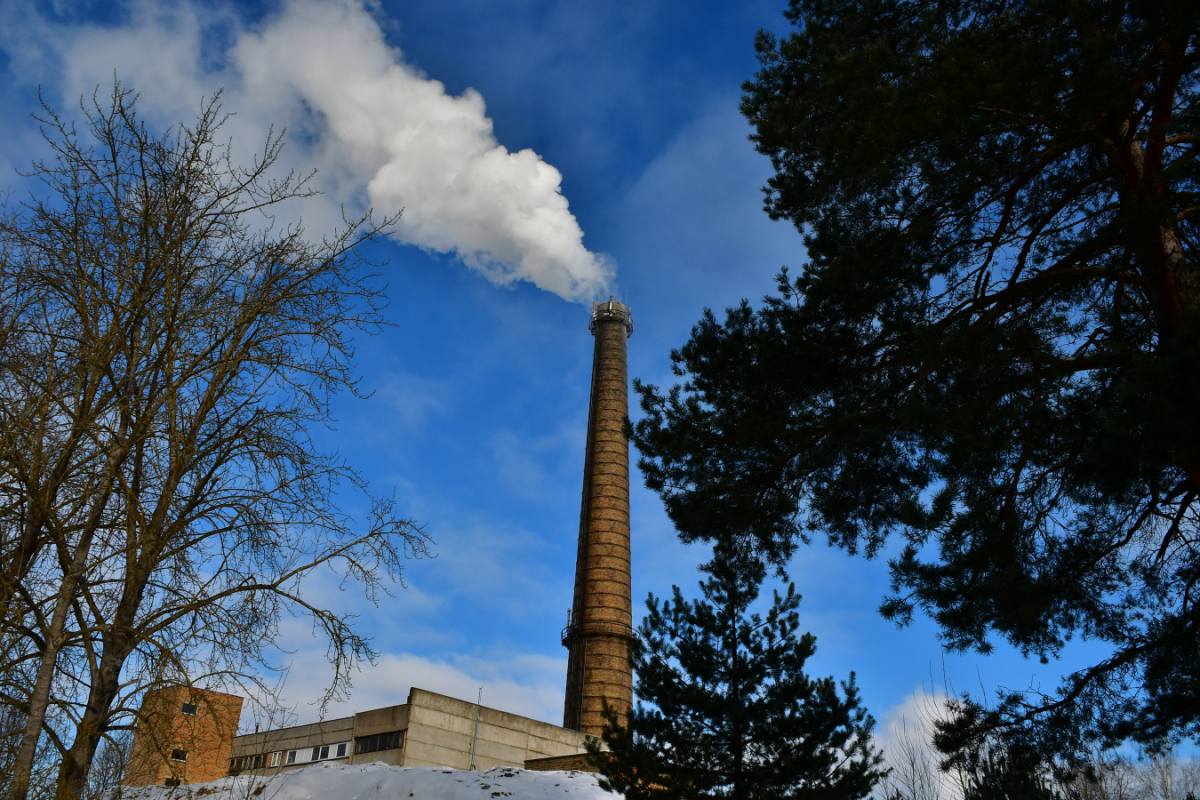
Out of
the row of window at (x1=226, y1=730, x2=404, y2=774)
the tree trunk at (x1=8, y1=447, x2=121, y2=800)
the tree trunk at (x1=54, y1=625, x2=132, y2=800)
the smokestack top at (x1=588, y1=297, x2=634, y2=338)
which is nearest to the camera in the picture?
the tree trunk at (x1=8, y1=447, x2=121, y2=800)

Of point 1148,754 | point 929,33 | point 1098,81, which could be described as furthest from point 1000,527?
point 929,33

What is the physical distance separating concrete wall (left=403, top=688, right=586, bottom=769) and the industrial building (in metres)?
0.03

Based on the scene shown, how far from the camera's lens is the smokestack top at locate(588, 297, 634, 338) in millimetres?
33969

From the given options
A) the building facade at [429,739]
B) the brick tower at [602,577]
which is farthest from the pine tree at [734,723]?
the brick tower at [602,577]

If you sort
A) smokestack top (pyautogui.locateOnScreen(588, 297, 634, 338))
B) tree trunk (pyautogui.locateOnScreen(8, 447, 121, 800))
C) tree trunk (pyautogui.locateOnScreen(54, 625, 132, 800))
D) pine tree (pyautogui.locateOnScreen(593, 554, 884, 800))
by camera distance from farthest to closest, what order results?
smokestack top (pyautogui.locateOnScreen(588, 297, 634, 338))
pine tree (pyautogui.locateOnScreen(593, 554, 884, 800))
tree trunk (pyautogui.locateOnScreen(54, 625, 132, 800))
tree trunk (pyautogui.locateOnScreen(8, 447, 121, 800))

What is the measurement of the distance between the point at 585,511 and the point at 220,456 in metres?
24.8

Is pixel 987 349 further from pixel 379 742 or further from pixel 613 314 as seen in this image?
pixel 613 314

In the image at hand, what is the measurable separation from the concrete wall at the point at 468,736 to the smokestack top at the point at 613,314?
16.7 meters

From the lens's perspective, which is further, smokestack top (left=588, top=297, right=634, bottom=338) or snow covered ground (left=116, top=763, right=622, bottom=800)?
smokestack top (left=588, top=297, right=634, bottom=338)

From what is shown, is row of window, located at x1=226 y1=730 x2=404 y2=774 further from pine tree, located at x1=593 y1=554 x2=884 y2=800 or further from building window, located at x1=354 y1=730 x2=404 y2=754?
pine tree, located at x1=593 y1=554 x2=884 y2=800

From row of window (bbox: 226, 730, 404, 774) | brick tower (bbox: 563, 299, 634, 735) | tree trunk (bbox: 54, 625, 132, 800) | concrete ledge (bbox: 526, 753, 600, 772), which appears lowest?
tree trunk (bbox: 54, 625, 132, 800)

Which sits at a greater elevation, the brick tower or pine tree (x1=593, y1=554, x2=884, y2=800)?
the brick tower

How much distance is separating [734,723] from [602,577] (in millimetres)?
17363

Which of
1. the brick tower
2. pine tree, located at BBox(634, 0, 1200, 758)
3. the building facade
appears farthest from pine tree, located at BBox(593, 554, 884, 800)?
the brick tower
